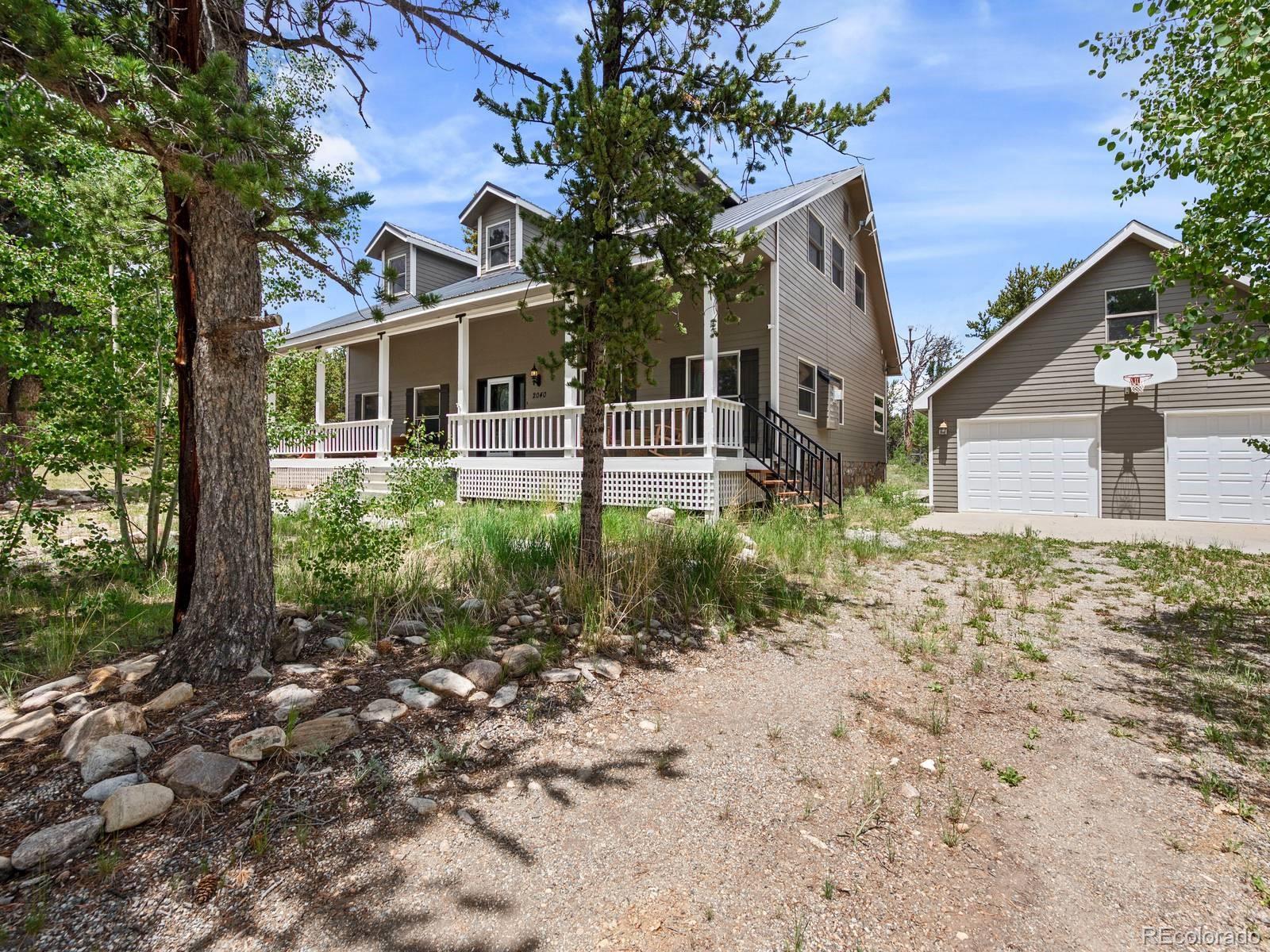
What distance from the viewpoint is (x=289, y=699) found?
304cm

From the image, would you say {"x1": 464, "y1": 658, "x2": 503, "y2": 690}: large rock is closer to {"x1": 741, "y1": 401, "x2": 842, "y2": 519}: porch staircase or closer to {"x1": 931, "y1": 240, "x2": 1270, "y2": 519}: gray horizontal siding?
{"x1": 741, "y1": 401, "x2": 842, "y2": 519}: porch staircase

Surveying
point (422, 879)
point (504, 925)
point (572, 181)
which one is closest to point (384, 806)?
point (422, 879)

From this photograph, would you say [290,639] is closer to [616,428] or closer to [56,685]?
[56,685]

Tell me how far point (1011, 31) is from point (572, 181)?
477cm

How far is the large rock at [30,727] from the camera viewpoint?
2734 millimetres

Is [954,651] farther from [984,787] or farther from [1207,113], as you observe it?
[1207,113]

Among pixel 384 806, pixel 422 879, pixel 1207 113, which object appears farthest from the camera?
pixel 1207 113

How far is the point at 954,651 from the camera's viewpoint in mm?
4324

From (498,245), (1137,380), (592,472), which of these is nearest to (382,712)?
(592,472)

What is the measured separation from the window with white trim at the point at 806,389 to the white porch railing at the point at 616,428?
2887 millimetres

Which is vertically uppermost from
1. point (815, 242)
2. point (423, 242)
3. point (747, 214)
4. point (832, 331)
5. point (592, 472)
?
point (423, 242)

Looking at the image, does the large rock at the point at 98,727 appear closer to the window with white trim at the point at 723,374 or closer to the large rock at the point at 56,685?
the large rock at the point at 56,685

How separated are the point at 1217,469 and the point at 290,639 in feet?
48.9

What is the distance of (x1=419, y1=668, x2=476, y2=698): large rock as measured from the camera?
328 cm
